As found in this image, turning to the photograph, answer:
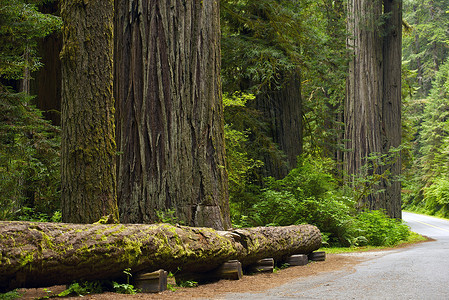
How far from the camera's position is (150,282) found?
18.2 feet

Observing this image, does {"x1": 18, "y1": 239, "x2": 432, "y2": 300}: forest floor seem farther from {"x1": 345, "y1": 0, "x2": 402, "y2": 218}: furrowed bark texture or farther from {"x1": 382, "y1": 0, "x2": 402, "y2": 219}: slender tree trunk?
{"x1": 382, "y1": 0, "x2": 402, "y2": 219}: slender tree trunk

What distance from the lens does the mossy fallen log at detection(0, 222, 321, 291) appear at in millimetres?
4258

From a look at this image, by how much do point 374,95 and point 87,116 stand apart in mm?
13495

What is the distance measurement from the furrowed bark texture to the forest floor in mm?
8312

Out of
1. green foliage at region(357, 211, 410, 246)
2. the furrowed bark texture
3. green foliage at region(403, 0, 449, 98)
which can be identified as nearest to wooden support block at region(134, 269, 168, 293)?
green foliage at region(357, 211, 410, 246)

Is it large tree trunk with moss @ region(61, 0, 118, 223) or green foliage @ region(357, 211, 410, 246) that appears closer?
large tree trunk with moss @ region(61, 0, 118, 223)

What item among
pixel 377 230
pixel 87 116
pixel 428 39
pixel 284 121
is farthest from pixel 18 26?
pixel 428 39

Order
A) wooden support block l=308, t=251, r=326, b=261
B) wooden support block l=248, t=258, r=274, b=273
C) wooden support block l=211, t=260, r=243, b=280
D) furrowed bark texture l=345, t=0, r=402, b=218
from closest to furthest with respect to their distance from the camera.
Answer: wooden support block l=211, t=260, r=243, b=280 < wooden support block l=248, t=258, r=274, b=273 < wooden support block l=308, t=251, r=326, b=261 < furrowed bark texture l=345, t=0, r=402, b=218

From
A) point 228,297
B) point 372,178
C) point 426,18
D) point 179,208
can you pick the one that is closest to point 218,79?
point 179,208

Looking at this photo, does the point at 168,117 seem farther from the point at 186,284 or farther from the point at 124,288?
the point at 124,288

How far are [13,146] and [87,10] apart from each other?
9.84ft

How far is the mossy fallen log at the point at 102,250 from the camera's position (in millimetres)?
4258

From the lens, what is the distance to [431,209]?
41.4 m

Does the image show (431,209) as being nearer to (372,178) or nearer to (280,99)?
(372,178)
